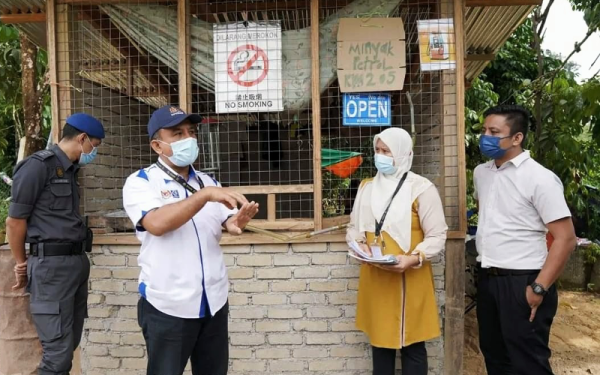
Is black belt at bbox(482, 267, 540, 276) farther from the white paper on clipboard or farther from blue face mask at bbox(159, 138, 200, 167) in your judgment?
blue face mask at bbox(159, 138, 200, 167)

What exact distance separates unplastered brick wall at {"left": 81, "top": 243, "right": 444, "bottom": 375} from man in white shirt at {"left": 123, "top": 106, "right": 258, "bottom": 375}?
102cm

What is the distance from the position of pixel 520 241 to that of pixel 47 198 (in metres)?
2.65

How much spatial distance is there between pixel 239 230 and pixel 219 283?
0.94ft

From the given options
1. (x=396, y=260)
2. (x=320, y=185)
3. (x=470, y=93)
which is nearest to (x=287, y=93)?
(x=320, y=185)

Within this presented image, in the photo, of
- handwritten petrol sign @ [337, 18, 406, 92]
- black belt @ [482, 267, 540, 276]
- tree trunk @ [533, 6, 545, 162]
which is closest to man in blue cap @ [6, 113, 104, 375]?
handwritten petrol sign @ [337, 18, 406, 92]

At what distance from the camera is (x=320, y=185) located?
10.5ft

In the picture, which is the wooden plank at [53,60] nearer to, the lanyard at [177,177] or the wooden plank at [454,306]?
the lanyard at [177,177]

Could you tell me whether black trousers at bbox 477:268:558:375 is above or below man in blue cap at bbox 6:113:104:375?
below

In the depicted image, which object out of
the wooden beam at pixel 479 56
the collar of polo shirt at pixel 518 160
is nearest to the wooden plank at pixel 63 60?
the collar of polo shirt at pixel 518 160

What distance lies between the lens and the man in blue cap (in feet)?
8.77

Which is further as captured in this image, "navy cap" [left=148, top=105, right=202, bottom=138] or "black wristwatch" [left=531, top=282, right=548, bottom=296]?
"black wristwatch" [left=531, top=282, right=548, bottom=296]

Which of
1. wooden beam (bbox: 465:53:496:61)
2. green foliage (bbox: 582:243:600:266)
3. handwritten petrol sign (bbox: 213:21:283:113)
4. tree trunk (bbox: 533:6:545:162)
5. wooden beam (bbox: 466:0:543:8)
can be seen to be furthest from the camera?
green foliage (bbox: 582:243:600:266)

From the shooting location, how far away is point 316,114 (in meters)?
3.21

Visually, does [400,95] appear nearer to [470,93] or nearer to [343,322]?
[343,322]
